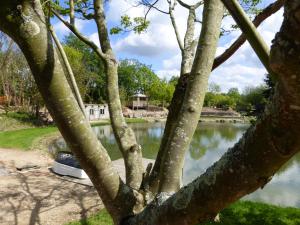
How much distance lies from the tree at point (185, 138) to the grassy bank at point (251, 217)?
6.14 m

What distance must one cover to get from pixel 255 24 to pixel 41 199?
32.5 feet

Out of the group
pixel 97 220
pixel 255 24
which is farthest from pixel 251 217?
pixel 255 24

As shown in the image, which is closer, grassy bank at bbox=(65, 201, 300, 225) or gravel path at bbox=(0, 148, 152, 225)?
grassy bank at bbox=(65, 201, 300, 225)

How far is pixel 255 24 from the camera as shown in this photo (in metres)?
2.19

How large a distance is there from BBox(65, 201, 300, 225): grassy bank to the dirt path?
710mm

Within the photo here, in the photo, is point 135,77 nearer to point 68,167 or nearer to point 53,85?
point 68,167

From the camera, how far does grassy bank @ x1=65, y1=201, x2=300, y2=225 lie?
8172 millimetres

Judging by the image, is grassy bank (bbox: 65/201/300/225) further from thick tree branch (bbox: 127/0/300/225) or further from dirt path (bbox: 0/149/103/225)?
thick tree branch (bbox: 127/0/300/225)

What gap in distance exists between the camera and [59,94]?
5.57 feet

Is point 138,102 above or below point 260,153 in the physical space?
above

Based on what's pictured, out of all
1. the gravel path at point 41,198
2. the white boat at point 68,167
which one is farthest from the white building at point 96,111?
the white boat at point 68,167

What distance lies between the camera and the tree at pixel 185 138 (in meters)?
1.05

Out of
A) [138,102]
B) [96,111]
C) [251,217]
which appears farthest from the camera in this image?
[138,102]

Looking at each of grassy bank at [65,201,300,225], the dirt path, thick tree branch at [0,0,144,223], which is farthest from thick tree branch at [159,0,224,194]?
the dirt path
